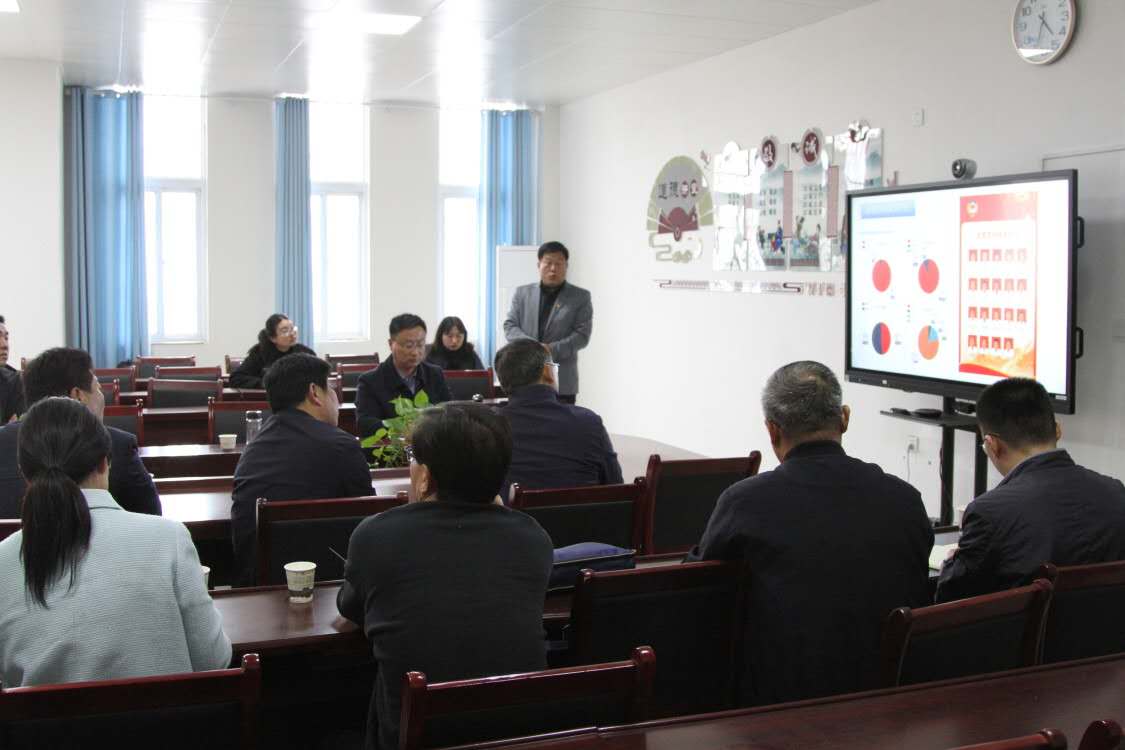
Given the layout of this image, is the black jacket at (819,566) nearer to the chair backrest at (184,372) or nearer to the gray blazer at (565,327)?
the gray blazer at (565,327)

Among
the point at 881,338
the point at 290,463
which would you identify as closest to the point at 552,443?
the point at 290,463

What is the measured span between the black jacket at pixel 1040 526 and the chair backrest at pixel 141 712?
1758 mm

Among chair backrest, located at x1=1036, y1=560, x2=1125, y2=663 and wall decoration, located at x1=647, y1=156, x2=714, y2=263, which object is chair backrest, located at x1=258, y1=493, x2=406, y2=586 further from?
wall decoration, located at x1=647, y1=156, x2=714, y2=263

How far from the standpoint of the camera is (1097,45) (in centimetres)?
534

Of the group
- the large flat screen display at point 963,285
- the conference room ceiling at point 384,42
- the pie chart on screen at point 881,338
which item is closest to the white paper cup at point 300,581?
the large flat screen display at point 963,285

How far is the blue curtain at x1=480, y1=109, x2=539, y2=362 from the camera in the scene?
455 inches

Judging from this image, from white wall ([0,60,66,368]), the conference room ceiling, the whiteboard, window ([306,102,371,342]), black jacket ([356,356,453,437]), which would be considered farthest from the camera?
the whiteboard

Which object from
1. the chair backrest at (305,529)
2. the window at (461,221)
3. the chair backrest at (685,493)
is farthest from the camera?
the window at (461,221)

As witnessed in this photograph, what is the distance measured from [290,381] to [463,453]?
57.3 inches

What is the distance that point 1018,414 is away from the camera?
2.90 m

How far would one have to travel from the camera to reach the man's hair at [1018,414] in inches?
113

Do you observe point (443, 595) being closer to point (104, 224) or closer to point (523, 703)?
point (523, 703)

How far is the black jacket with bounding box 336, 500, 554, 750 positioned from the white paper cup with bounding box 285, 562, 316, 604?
0.42 meters

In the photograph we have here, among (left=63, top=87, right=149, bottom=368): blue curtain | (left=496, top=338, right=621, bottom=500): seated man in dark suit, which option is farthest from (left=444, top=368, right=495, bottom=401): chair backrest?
(left=63, top=87, right=149, bottom=368): blue curtain
